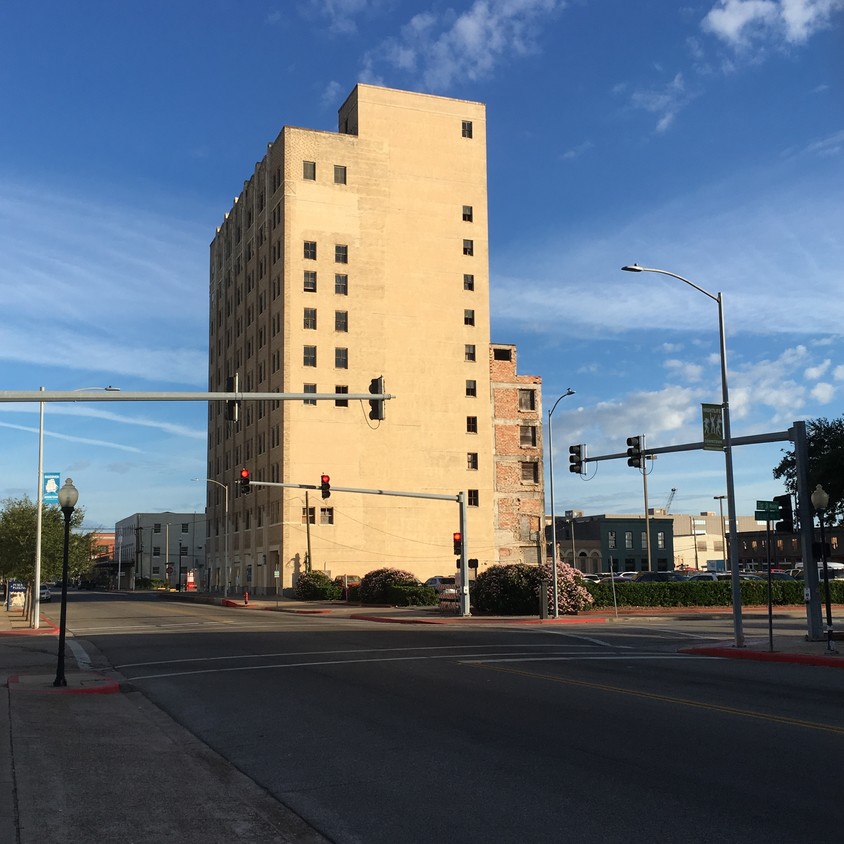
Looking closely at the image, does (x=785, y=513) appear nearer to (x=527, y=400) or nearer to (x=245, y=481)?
(x=245, y=481)

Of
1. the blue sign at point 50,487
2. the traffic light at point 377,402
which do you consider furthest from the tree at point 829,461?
the blue sign at point 50,487

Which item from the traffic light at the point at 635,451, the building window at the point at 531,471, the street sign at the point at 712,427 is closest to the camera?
the street sign at the point at 712,427

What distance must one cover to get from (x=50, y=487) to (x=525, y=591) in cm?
2168

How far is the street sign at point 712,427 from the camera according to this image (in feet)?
85.8

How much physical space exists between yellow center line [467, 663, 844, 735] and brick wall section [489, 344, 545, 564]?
207ft

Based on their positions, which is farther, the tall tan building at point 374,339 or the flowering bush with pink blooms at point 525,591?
the tall tan building at point 374,339

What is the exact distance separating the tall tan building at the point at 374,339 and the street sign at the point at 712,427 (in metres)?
51.0

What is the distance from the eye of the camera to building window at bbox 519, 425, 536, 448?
8388 centimetres

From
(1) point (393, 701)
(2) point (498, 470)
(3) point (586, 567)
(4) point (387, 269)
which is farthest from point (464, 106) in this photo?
(1) point (393, 701)

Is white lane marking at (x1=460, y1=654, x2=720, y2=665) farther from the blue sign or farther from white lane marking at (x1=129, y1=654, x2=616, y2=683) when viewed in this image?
the blue sign

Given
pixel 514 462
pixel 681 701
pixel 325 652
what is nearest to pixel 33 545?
pixel 325 652

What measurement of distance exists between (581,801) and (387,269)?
247 ft

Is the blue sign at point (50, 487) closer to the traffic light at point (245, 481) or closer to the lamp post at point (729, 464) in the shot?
the traffic light at point (245, 481)

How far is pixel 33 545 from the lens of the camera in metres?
45.0
